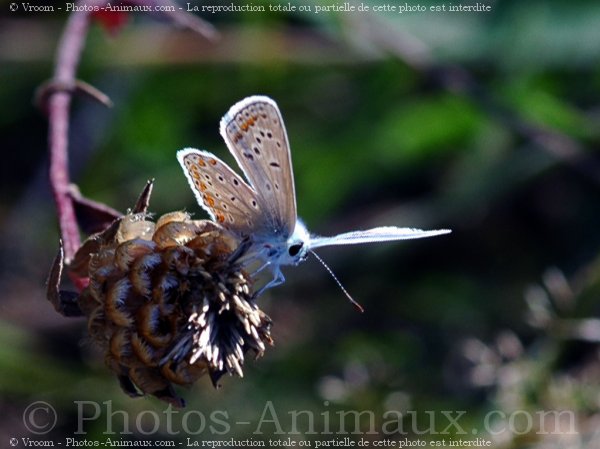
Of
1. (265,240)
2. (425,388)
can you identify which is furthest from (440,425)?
(265,240)

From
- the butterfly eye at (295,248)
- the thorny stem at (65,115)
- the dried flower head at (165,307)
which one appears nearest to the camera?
the dried flower head at (165,307)

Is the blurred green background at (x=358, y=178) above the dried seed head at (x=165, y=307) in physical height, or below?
above

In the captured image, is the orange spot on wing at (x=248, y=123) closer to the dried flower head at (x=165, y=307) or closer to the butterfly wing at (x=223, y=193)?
the butterfly wing at (x=223, y=193)

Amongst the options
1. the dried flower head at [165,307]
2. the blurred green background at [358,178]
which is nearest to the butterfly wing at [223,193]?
the dried flower head at [165,307]

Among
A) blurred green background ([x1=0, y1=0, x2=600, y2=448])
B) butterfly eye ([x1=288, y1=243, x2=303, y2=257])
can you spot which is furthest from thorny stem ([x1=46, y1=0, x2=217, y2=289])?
blurred green background ([x1=0, y1=0, x2=600, y2=448])

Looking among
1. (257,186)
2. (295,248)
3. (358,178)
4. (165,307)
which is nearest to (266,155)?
(257,186)

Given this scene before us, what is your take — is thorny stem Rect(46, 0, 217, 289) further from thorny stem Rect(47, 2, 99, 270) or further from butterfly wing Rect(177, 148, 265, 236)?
butterfly wing Rect(177, 148, 265, 236)

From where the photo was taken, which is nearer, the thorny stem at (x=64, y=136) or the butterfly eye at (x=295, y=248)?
the thorny stem at (x=64, y=136)

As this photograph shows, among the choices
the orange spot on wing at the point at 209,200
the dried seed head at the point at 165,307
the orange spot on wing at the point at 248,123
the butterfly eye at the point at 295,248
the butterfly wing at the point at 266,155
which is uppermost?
the orange spot on wing at the point at 248,123
